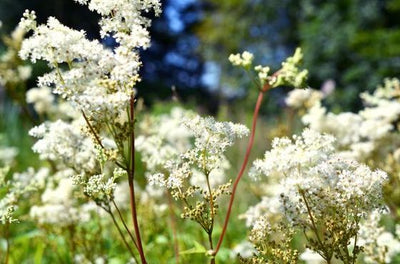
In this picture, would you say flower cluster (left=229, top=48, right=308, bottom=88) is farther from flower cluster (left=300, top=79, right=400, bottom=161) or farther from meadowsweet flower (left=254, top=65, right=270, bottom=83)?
flower cluster (left=300, top=79, right=400, bottom=161)

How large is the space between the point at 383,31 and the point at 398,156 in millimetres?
13065

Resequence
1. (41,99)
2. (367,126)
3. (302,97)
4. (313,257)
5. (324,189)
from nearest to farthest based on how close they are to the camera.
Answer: (324,189) → (313,257) → (367,126) → (41,99) → (302,97)

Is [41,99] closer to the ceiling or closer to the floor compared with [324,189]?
closer to the ceiling

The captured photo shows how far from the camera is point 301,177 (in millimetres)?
1912

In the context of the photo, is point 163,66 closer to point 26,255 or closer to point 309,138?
point 26,255

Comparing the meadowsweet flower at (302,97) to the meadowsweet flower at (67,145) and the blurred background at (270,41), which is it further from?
the blurred background at (270,41)

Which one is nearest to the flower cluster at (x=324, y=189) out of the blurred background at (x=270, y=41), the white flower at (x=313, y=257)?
the white flower at (x=313, y=257)

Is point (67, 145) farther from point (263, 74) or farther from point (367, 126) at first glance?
point (367, 126)

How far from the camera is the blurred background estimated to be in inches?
675

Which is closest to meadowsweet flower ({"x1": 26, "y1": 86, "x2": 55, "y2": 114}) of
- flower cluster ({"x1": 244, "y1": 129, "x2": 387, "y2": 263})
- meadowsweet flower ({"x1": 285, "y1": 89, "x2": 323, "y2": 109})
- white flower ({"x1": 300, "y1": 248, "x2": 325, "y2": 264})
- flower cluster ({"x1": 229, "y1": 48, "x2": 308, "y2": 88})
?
meadowsweet flower ({"x1": 285, "y1": 89, "x2": 323, "y2": 109})

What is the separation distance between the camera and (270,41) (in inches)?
902

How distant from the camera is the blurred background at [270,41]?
56.2 feet

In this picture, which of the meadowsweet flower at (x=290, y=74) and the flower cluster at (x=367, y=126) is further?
the flower cluster at (x=367, y=126)

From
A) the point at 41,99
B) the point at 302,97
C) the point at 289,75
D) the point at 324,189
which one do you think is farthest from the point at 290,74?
the point at 41,99
